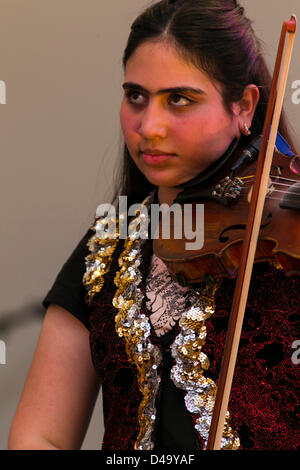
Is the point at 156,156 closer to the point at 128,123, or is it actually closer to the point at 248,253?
the point at 128,123

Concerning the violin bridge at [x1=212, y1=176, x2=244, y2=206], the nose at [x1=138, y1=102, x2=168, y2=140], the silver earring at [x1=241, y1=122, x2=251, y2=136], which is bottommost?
the violin bridge at [x1=212, y1=176, x2=244, y2=206]

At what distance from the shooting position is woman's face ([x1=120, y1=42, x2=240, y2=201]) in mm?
957

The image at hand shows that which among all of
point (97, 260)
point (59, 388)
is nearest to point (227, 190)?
point (97, 260)

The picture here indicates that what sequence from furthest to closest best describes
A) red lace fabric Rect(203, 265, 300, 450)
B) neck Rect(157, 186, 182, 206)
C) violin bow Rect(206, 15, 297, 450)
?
neck Rect(157, 186, 182, 206) < red lace fabric Rect(203, 265, 300, 450) < violin bow Rect(206, 15, 297, 450)

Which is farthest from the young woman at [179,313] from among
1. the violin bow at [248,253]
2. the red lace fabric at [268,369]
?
the violin bow at [248,253]

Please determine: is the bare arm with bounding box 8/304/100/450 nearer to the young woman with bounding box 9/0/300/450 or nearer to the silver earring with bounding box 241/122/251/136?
the young woman with bounding box 9/0/300/450

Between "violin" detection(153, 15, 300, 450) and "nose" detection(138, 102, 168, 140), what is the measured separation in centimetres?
10

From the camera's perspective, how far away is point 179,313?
39.5 inches

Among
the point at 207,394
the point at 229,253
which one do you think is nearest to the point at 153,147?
the point at 229,253

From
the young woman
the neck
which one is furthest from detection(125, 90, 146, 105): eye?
the neck

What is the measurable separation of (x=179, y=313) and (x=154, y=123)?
10.6 inches

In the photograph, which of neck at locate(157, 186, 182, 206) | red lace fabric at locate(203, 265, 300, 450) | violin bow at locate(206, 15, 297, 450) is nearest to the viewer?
violin bow at locate(206, 15, 297, 450)

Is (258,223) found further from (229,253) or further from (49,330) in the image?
(49,330)
